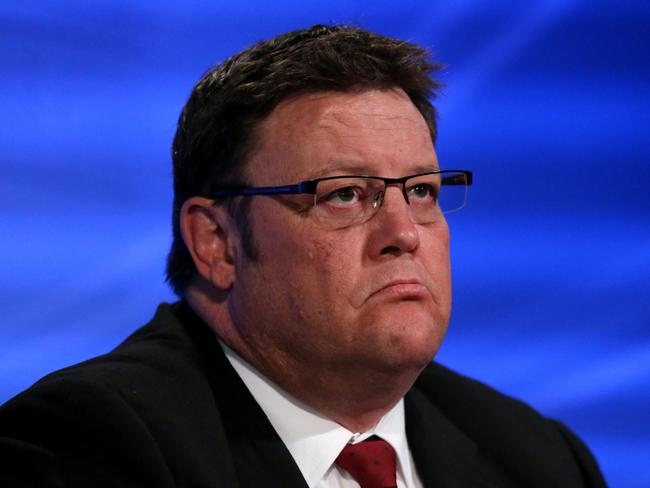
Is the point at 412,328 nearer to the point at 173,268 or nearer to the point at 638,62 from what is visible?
Result: the point at 173,268

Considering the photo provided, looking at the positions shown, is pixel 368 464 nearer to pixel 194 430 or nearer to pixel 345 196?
pixel 194 430

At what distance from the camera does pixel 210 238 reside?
2441 mm

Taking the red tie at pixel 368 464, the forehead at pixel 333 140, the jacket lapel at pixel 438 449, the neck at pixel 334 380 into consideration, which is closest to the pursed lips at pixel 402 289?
the neck at pixel 334 380

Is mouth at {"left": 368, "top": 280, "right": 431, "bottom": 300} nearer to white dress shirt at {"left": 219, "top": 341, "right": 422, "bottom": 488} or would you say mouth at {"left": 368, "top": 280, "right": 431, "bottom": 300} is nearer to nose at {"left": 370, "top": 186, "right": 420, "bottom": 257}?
nose at {"left": 370, "top": 186, "right": 420, "bottom": 257}

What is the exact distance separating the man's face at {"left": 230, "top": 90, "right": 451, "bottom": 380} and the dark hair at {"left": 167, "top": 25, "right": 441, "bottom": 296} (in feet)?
0.13

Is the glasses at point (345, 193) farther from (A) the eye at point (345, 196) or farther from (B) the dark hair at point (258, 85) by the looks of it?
(B) the dark hair at point (258, 85)

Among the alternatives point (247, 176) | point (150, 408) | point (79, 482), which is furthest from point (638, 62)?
point (79, 482)

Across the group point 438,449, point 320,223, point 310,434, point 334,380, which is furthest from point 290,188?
point 438,449

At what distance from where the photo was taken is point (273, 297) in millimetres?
2266

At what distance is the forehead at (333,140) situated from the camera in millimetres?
2258

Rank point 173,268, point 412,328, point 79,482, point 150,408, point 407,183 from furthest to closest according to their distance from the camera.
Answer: point 173,268, point 407,183, point 412,328, point 150,408, point 79,482

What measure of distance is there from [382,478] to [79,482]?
711 millimetres

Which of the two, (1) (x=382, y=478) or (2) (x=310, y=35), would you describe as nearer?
(1) (x=382, y=478)

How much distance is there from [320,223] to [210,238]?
34 cm
